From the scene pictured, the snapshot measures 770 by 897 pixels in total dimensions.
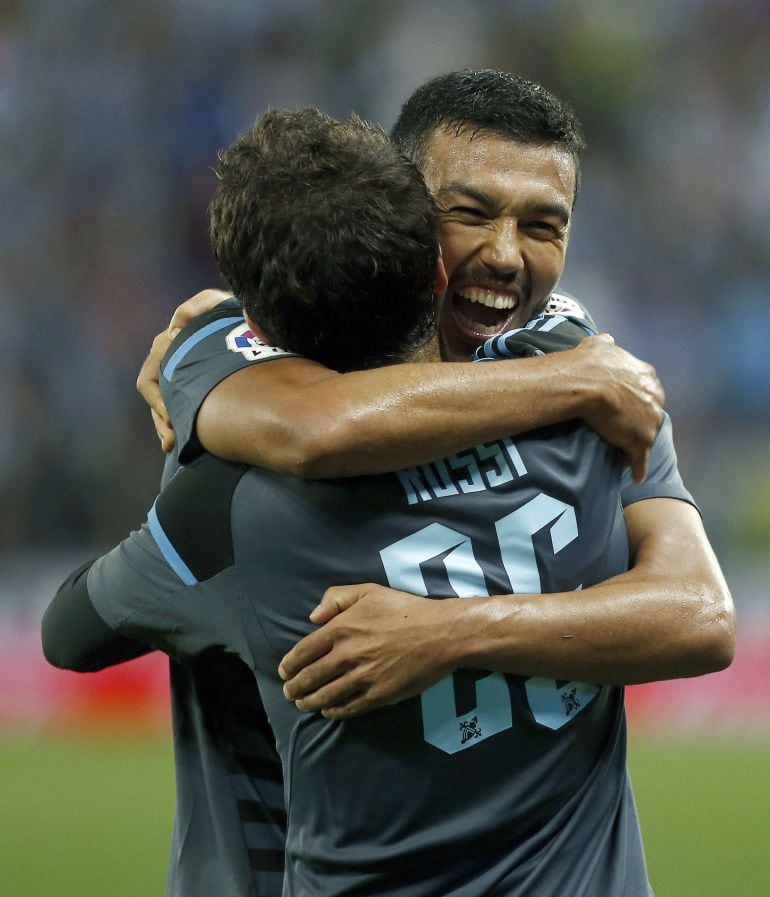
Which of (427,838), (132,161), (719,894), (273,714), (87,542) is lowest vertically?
(719,894)

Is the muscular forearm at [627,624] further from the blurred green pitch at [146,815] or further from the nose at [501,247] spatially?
the blurred green pitch at [146,815]

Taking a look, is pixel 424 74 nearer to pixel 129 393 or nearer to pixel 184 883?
pixel 129 393

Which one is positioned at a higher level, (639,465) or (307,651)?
(639,465)

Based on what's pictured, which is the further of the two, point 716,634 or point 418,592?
point 716,634

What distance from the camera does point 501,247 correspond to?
2.19 m

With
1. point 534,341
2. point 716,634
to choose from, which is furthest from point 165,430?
point 716,634

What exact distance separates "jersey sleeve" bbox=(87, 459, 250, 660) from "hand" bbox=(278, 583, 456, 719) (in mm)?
128

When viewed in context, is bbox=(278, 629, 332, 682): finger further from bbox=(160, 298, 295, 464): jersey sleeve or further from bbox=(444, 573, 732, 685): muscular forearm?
bbox=(160, 298, 295, 464): jersey sleeve

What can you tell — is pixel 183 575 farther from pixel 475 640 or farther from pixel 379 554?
pixel 475 640

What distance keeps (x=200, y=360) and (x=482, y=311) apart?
2.10ft

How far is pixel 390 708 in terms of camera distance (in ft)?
5.59

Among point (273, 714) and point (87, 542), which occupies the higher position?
point (273, 714)

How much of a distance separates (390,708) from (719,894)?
3783 millimetres

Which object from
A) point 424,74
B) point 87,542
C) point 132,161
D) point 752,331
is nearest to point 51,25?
point 132,161
